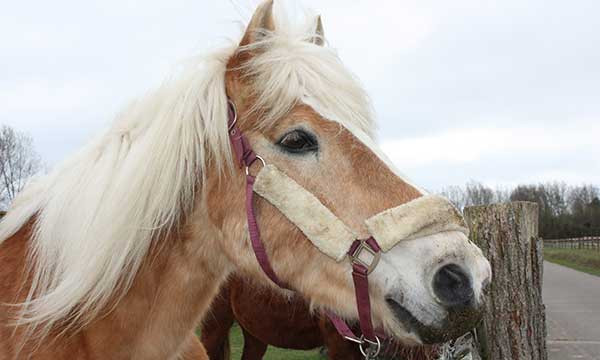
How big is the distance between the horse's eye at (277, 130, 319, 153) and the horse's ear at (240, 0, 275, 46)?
525mm

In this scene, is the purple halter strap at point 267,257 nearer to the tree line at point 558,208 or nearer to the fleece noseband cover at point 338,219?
the fleece noseband cover at point 338,219

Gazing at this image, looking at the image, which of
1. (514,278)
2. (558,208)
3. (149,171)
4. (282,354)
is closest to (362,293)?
(149,171)

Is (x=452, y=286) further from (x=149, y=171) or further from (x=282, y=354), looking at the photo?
(x=282, y=354)

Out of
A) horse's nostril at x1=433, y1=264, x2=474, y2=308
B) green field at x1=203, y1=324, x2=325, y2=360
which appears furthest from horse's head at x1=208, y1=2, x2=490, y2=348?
green field at x1=203, y1=324, x2=325, y2=360

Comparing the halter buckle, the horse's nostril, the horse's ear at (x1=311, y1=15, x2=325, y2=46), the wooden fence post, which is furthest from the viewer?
the wooden fence post

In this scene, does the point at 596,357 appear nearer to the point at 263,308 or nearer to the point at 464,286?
the point at 263,308

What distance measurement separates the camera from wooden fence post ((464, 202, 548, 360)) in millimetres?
3619

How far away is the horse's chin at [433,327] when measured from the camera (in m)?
2.04

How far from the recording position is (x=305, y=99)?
2.42 m

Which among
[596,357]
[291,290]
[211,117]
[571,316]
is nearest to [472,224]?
[291,290]

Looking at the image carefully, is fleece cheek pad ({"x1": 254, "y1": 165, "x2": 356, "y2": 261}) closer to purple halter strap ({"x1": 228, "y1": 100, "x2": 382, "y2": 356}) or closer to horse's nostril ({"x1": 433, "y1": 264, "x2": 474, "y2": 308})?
purple halter strap ({"x1": 228, "y1": 100, "x2": 382, "y2": 356})

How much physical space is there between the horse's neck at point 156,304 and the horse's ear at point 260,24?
895 millimetres

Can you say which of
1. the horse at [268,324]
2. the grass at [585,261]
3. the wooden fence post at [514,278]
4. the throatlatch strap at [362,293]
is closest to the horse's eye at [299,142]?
the throatlatch strap at [362,293]

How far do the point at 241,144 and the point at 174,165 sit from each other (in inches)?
12.3
